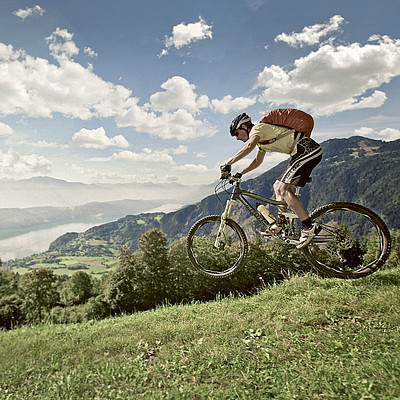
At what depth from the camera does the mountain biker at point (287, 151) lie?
18.4ft

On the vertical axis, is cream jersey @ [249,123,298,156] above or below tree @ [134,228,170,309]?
above

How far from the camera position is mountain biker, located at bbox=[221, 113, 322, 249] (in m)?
5.60

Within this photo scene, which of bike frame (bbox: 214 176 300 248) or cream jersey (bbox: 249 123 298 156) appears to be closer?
cream jersey (bbox: 249 123 298 156)

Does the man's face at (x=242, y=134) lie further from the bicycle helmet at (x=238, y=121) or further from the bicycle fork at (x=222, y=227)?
the bicycle fork at (x=222, y=227)

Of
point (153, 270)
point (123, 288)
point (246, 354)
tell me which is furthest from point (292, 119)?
point (123, 288)

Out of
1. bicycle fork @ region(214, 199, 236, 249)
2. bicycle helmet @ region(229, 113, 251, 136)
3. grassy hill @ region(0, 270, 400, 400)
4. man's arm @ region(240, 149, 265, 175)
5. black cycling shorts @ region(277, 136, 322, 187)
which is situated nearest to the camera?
grassy hill @ region(0, 270, 400, 400)

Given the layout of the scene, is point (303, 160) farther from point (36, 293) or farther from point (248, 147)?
point (36, 293)

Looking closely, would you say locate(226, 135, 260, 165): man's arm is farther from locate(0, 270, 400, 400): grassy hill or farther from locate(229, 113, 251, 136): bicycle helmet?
locate(0, 270, 400, 400): grassy hill

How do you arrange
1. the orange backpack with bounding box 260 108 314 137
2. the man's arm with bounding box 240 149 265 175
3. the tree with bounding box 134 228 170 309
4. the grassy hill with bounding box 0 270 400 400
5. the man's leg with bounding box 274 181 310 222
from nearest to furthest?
the grassy hill with bounding box 0 270 400 400 < the orange backpack with bounding box 260 108 314 137 < the man's leg with bounding box 274 181 310 222 < the man's arm with bounding box 240 149 265 175 < the tree with bounding box 134 228 170 309

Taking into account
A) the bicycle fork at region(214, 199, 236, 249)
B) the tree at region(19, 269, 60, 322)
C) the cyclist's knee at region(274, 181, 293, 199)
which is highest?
the cyclist's knee at region(274, 181, 293, 199)

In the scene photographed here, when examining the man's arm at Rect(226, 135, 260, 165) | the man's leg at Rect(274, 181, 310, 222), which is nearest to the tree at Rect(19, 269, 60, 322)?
the man's arm at Rect(226, 135, 260, 165)

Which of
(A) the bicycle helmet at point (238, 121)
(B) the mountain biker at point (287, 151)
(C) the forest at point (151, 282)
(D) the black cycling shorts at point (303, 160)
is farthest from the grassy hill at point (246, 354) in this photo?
(C) the forest at point (151, 282)

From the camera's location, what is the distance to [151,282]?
3381 centimetres

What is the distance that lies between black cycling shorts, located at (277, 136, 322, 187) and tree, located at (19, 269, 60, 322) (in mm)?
44550
